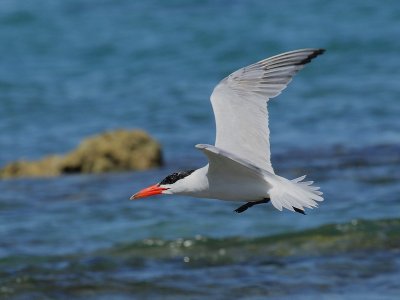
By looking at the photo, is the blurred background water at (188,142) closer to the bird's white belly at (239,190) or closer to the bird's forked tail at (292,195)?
the bird's white belly at (239,190)

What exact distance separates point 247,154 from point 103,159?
632 centimetres

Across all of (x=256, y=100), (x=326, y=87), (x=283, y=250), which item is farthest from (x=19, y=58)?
(x=256, y=100)

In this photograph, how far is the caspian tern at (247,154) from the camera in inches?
239

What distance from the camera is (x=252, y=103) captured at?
7031mm

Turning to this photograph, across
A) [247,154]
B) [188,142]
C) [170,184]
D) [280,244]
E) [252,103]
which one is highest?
[188,142]

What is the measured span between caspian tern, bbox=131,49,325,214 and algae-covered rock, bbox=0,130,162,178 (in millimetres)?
5719

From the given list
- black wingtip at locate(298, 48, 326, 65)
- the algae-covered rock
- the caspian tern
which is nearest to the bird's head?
the caspian tern

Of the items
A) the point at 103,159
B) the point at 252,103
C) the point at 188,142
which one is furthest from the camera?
the point at 188,142

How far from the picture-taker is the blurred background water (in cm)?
917

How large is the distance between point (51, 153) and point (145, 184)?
8.32 feet

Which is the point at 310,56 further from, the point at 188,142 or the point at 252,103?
the point at 188,142

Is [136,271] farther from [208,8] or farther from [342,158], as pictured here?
[208,8]

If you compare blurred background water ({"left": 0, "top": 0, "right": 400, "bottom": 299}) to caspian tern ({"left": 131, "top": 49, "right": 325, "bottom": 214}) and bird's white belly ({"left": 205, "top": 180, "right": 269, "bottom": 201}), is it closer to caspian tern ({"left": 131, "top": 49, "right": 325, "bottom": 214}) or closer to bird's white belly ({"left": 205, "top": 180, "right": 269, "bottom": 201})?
caspian tern ({"left": 131, "top": 49, "right": 325, "bottom": 214})

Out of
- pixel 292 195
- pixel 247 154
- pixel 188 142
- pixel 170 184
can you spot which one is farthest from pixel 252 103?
pixel 188 142
